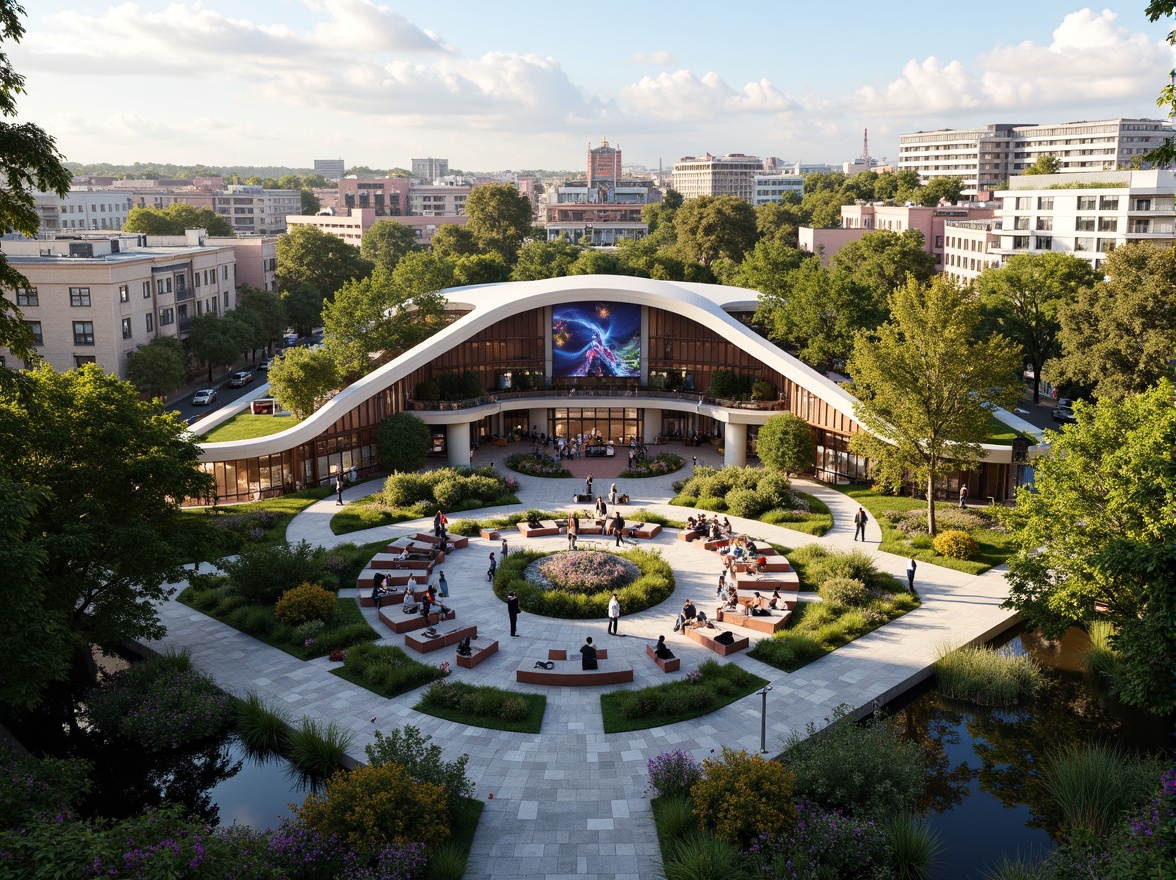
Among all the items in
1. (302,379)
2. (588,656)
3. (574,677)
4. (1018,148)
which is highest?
(1018,148)

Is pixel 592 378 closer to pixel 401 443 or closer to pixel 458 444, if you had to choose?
pixel 458 444

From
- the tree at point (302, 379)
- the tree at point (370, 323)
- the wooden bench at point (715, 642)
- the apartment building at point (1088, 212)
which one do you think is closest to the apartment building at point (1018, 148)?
the apartment building at point (1088, 212)

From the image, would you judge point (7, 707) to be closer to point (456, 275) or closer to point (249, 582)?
point (249, 582)

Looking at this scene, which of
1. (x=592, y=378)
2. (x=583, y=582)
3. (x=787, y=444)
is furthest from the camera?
(x=592, y=378)

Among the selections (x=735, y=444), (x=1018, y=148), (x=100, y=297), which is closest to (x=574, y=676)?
(x=735, y=444)

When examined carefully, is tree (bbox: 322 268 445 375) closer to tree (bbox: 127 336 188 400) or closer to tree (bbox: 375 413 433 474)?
tree (bbox: 375 413 433 474)

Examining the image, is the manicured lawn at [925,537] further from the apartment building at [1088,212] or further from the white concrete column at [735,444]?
the apartment building at [1088,212]

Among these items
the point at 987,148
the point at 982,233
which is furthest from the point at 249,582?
the point at 987,148
